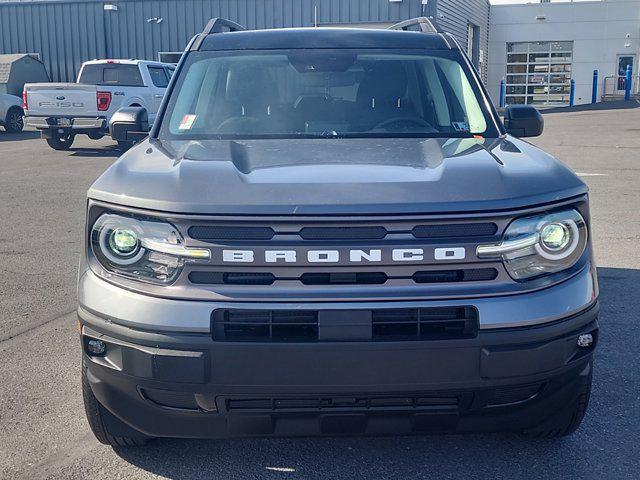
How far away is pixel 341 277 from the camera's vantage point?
248 centimetres

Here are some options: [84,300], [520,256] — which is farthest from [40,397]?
[520,256]

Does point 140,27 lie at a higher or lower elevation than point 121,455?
higher

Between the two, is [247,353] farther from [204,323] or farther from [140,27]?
[140,27]

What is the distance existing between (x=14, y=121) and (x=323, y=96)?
19.3m

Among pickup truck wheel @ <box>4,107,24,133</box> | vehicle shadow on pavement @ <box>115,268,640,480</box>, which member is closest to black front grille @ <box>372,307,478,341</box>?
vehicle shadow on pavement @ <box>115,268,640,480</box>

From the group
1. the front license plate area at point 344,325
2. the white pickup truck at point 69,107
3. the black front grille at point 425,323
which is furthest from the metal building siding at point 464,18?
the front license plate area at point 344,325

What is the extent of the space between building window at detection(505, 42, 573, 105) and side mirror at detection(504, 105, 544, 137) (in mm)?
33972

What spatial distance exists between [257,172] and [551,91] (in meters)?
37.1

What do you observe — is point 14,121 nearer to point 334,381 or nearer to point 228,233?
point 228,233

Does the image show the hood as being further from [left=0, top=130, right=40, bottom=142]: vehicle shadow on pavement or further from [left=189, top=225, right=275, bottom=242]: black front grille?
[left=0, top=130, right=40, bottom=142]: vehicle shadow on pavement

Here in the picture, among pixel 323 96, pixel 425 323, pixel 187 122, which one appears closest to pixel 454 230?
pixel 425 323

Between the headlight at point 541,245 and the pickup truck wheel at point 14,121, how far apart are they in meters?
20.7

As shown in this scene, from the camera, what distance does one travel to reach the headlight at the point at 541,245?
2.53m

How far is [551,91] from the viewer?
37375mm
